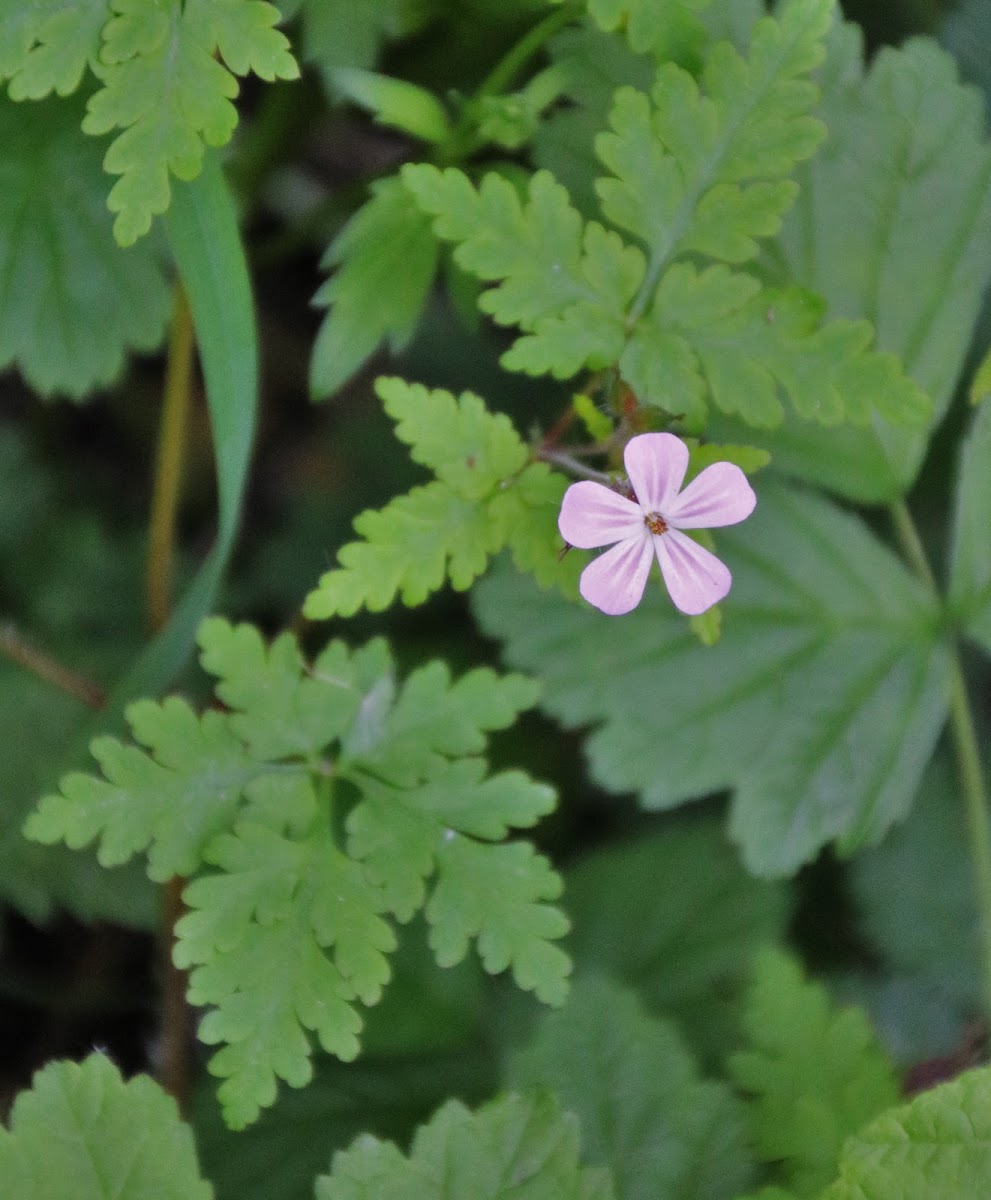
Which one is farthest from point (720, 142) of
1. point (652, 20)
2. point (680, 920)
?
point (680, 920)

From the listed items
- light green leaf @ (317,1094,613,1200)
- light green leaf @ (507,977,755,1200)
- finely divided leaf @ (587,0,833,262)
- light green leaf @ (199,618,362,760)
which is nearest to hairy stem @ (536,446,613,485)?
finely divided leaf @ (587,0,833,262)

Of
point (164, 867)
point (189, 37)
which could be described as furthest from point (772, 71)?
point (164, 867)

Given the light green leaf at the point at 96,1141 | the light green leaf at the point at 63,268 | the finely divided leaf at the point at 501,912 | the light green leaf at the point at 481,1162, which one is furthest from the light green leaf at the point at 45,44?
the light green leaf at the point at 481,1162

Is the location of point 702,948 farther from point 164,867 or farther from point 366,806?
point 164,867

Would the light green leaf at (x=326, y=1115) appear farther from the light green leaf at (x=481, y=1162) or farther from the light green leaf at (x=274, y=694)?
the light green leaf at (x=274, y=694)

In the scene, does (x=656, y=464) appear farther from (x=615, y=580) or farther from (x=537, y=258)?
(x=537, y=258)
